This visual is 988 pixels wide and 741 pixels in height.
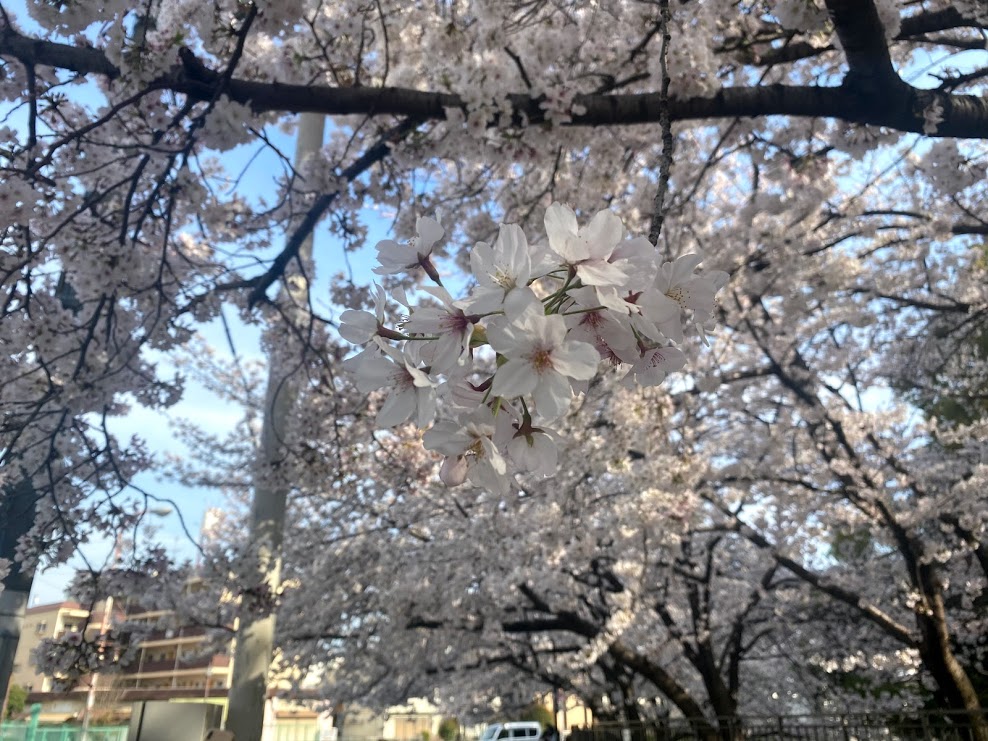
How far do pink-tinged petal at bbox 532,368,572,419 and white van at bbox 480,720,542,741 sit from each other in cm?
2059

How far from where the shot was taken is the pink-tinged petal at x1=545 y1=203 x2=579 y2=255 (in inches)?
34.3

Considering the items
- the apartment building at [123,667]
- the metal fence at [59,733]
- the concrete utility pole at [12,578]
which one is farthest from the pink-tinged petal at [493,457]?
the metal fence at [59,733]

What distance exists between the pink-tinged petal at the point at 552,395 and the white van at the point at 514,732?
20.6 meters

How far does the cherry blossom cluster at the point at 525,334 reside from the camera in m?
0.83

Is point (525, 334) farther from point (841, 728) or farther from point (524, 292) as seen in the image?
point (841, 728)

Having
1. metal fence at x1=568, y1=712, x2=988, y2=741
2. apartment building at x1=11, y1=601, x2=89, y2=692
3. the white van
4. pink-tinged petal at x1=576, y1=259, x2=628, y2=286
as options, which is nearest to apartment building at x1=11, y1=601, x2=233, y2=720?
apartment building at x1=11, y1=601, x2=89, y2=692

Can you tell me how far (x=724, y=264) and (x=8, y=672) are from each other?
227 inches

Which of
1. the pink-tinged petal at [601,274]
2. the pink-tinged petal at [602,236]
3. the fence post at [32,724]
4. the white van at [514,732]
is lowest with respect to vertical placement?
the white van at [514,732]

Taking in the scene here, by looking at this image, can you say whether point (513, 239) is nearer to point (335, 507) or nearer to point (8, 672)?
point (8, 672)

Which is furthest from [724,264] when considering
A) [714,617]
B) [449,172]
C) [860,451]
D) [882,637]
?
[882,637]

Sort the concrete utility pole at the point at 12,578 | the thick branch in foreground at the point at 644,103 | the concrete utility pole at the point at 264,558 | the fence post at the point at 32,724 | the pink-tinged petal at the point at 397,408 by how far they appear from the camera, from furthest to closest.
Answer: the fence post at the point at 32,724
the concrete utility pole at the point at 264,558
the concrete utility pole at the point at 12,578
the thick branch in foreground at the point at 644,103
the pink-tinged petal at the point at 397,408

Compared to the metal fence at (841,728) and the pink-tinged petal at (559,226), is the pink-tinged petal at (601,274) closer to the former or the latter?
the pink-tinged petal at (559,226)

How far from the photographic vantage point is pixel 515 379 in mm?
830

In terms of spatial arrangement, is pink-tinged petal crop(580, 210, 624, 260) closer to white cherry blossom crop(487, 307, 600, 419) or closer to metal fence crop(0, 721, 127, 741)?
white cherry blossom crop(487, 307, 600, 419)
